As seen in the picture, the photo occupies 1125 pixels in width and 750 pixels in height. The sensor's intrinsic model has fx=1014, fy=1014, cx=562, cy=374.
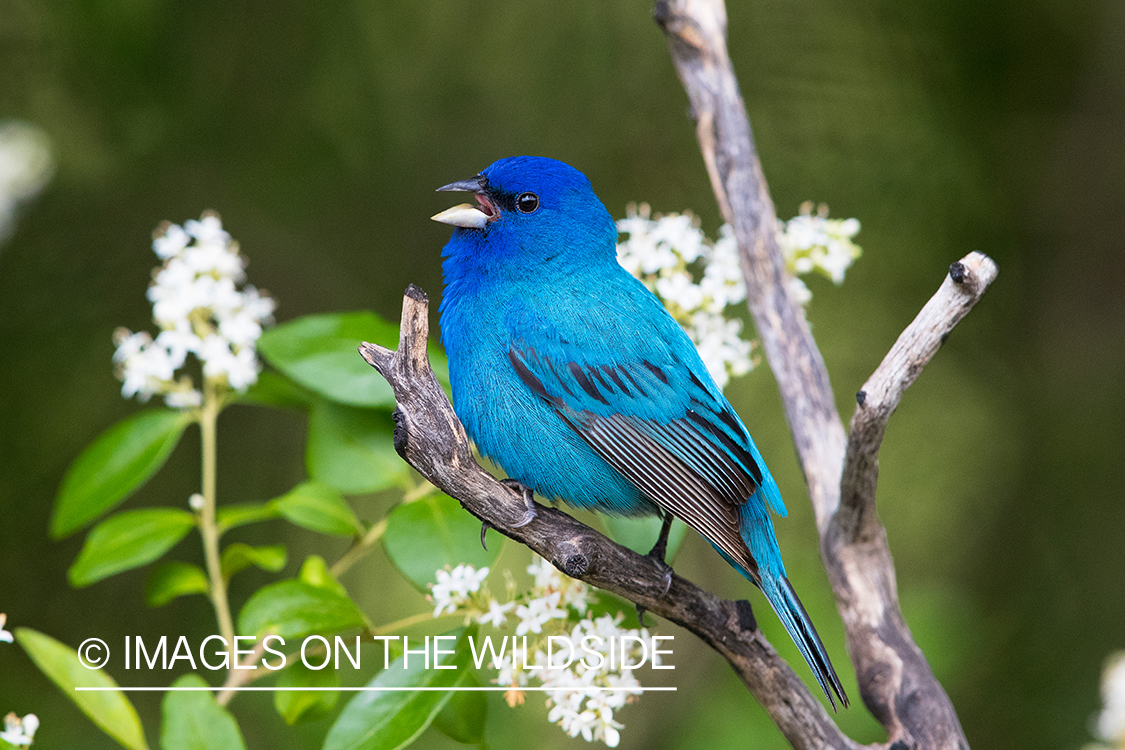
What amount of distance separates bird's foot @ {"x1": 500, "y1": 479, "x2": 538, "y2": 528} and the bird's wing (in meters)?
0.18

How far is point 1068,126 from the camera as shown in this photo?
4.61 m

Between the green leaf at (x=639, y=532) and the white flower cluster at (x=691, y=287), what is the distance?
40cm

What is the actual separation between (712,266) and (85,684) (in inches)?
71.7

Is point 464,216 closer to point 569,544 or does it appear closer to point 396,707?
point 569,544

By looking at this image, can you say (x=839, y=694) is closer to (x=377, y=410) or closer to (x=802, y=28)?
(x=377, y=410)

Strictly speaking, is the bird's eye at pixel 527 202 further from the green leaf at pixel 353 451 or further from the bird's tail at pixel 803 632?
the bird's tail at pixel 803 632

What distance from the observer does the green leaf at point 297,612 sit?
2.14 metres

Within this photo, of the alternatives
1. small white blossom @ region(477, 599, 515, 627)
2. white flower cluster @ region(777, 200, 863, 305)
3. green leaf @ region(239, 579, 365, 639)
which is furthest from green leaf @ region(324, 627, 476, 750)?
white flower cluster @ region(777, 200, 863, 305)

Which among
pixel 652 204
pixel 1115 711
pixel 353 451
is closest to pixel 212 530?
pixel 353 451

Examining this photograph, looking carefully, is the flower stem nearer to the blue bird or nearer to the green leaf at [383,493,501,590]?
the green leaf at [383,493,501,590]

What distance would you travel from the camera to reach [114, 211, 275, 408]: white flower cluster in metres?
2.46

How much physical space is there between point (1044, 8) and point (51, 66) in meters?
4.18

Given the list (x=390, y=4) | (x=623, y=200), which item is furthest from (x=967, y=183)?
(x=390, y=4)

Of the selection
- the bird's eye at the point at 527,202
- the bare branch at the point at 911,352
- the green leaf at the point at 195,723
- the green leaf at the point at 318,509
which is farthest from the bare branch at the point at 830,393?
the green leaf at the point at 195,723
